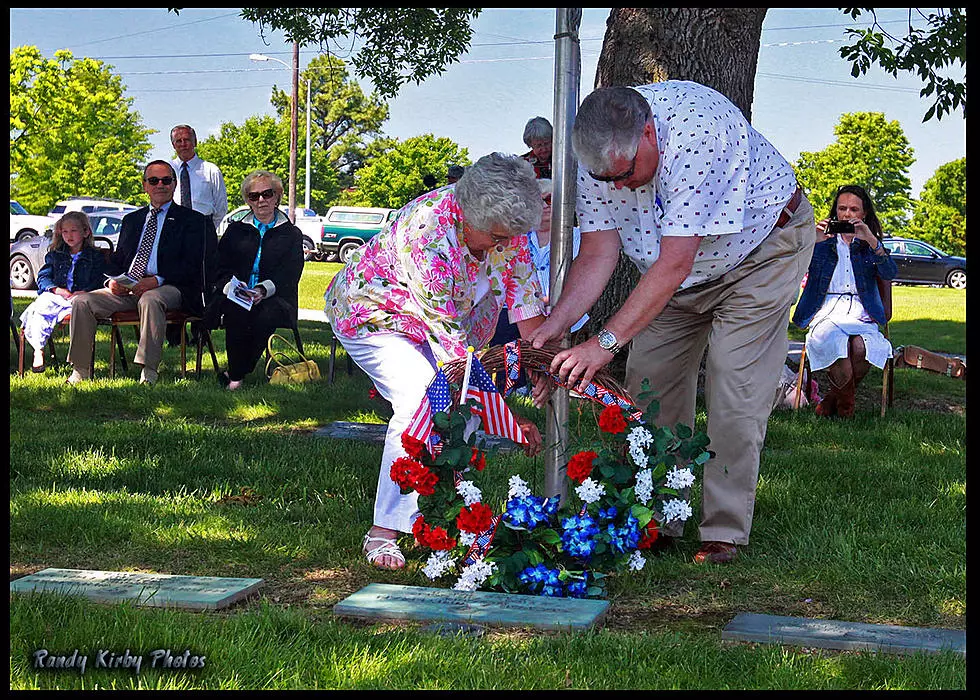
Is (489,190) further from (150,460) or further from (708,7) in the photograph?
(708,7)

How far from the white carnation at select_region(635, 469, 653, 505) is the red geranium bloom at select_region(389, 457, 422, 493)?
30.9 inches

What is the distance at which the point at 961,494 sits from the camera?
5.55 meters

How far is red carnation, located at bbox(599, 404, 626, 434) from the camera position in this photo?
13.7 ft

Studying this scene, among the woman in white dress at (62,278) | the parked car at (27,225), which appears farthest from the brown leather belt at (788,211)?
the parked car at (27,225)

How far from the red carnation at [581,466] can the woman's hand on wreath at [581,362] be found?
0.88 feet

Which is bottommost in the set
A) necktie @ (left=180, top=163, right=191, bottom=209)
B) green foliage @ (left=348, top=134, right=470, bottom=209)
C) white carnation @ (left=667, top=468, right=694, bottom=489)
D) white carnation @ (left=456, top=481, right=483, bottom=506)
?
white carnation @ (left=456, top=481, right=483, bottom=506)

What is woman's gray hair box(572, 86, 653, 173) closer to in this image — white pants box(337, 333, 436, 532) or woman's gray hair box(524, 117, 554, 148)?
white pants box(337, 333, 436, 532)

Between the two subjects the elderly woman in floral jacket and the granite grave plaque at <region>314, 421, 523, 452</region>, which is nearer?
the elderly woman in floral jacket

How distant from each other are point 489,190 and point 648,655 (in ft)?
5.18

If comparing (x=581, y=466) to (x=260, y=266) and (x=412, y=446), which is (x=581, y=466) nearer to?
(x=412, y=446)

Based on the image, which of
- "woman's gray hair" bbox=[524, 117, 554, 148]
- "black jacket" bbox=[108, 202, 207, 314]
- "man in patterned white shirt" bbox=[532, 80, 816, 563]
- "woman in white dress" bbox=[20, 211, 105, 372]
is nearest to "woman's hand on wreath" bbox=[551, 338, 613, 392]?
"man in patterned white shirt" bbox=[532, 80, 816, 563]

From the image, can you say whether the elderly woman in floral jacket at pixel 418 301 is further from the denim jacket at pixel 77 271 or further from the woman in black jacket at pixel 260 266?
the denim jacket at pixel 77 271

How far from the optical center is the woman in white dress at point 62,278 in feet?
31.1

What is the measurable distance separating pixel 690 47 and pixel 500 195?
450 centimetres
